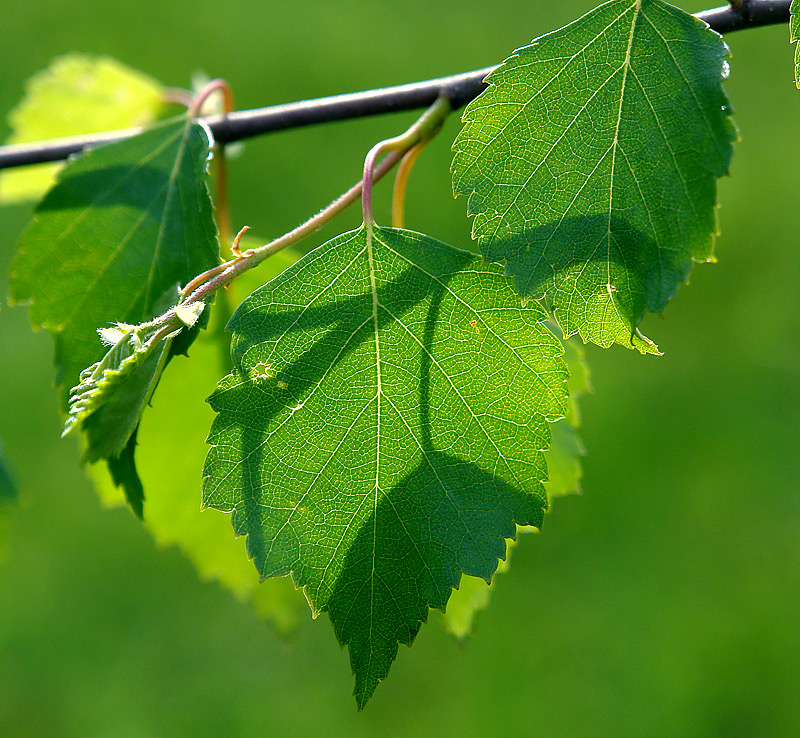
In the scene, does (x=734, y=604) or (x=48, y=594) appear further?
(x=48, y=594)

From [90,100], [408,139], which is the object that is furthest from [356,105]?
[90,100]

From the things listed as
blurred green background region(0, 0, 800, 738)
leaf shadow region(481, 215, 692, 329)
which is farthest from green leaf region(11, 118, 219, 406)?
blurred green background region(0, 0, 800, 738)

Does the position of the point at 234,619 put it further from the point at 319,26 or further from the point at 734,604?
the point at 319,26

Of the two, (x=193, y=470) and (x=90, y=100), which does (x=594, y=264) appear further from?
(x=90, y=100)

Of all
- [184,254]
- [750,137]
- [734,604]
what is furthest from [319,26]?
[184,254]

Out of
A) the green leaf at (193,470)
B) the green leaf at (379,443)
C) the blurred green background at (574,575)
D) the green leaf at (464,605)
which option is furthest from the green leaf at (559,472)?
the blurred green background at (574,575)

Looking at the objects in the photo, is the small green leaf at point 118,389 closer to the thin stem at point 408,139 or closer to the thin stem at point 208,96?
the thin stem at point 408,139
